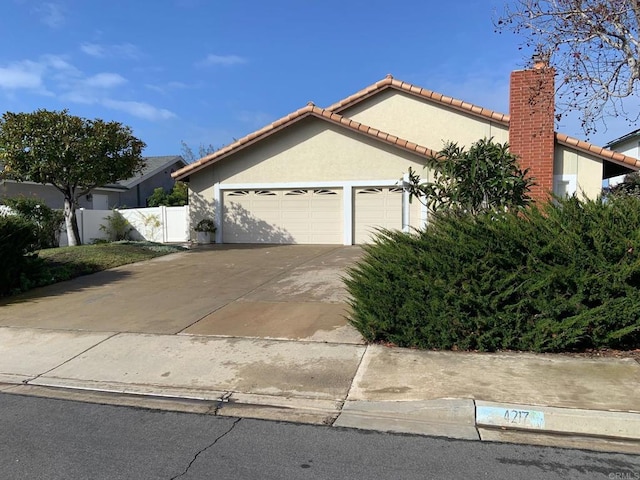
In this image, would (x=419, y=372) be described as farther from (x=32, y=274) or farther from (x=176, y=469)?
(x=32, y=274)

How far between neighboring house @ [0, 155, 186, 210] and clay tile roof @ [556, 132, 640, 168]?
17.5 metres

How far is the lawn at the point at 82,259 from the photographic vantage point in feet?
36.6

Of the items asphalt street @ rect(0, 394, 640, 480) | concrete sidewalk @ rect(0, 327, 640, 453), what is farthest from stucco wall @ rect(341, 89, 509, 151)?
asphalt street @ rect(0, 394, 640, 480)

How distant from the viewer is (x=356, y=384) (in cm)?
501

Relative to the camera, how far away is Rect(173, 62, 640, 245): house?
54.9 ft

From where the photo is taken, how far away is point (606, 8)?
6.31 m

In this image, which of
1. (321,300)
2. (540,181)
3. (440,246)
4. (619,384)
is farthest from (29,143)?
(619,384)

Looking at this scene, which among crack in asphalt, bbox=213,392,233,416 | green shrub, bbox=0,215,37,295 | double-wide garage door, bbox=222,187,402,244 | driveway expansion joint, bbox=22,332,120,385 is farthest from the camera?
double-wide garage door, bbox=222,187,402,244

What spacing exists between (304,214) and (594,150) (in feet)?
31.4

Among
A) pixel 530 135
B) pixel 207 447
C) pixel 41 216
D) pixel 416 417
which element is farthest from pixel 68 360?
pixel 41 216

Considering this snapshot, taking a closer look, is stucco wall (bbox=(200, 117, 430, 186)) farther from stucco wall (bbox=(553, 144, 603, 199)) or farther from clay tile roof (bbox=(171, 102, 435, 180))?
stucco wall (bbox=(553, 144, 603, 199))

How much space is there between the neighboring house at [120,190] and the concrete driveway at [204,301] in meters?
11.8

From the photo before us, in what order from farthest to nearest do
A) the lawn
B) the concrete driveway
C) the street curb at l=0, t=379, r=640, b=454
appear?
the lawn, the concrete driveway, the street curb at l=0, t=379, r=640, b=454

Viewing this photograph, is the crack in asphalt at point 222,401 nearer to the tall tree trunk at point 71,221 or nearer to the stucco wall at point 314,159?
the stucco wall at point 314,159
